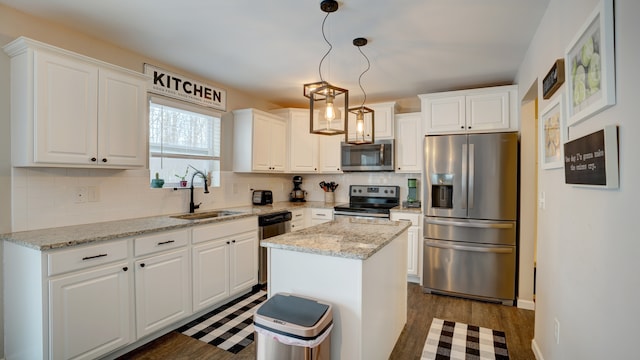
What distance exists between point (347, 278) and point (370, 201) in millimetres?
3003

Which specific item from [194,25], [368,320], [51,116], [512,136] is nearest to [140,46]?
[194,25]

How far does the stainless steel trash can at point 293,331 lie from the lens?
55.9 inches

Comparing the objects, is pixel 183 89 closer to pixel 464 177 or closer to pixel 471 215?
pixel 464 177

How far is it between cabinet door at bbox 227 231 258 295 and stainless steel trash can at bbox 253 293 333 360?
1.66 meters

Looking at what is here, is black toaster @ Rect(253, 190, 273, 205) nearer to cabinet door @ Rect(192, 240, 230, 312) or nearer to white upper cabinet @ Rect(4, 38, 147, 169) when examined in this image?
cabinet door @ Rect(192, 240, 230, 312)

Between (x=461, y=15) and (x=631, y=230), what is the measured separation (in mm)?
1806

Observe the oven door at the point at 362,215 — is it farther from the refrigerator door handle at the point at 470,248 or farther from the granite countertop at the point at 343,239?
the granite countertop at the point at 343,239

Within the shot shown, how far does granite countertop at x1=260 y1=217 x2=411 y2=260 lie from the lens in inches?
66.0

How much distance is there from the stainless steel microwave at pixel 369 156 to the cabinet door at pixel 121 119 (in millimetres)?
2633

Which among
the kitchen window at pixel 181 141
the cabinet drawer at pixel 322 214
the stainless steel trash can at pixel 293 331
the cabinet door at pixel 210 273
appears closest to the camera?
the stainless steel trash can at pixel 293 331

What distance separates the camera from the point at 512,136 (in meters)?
3.18

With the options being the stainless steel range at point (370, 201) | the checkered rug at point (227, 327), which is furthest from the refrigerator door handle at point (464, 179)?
the checkered rug at point (227, 327)

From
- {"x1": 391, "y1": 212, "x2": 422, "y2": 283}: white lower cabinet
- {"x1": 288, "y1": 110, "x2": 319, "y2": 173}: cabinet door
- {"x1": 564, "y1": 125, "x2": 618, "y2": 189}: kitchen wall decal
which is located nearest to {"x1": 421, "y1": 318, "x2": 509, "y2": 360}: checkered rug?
{"x1": 391, "y1": 212, "x2": 422, "y2": 283}: white lower cabinet

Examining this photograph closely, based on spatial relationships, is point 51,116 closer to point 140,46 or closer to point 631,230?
point 140,46
